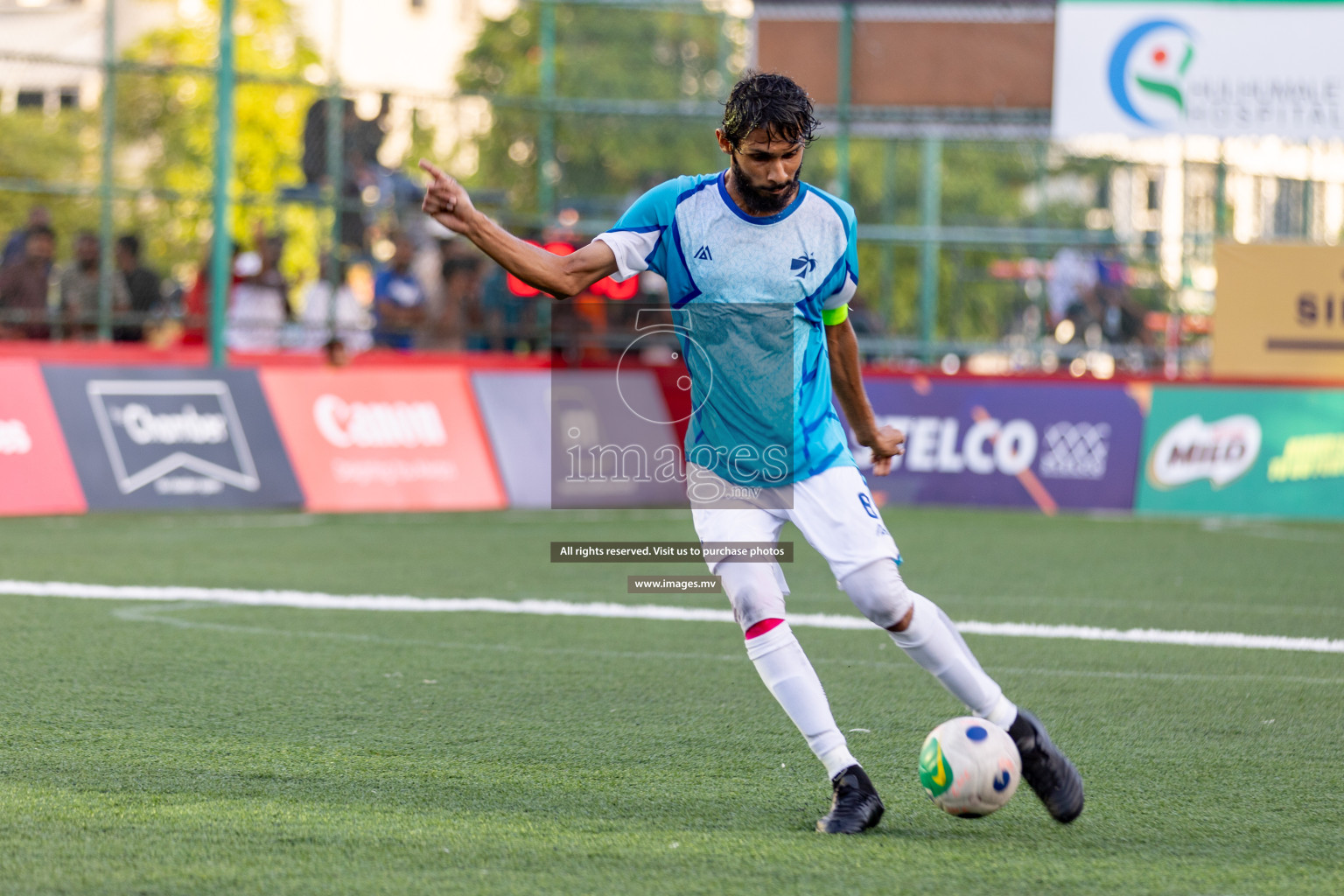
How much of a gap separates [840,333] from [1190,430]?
10.9 metres

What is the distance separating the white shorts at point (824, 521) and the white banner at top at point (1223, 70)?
41.8 ft

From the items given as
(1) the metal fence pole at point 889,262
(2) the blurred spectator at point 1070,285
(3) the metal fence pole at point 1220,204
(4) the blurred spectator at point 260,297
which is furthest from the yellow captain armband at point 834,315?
(3) the metal fence pole at point 1220,204

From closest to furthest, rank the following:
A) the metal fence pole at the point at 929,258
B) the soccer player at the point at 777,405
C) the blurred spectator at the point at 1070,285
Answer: the soccer player at the point at 777,405 → the blurred spectator at the point at 1070,285 → the metal fence pole at the point at 929,258

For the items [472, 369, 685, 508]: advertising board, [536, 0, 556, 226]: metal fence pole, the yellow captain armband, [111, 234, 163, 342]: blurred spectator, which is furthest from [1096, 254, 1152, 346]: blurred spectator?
the yellow captain armband

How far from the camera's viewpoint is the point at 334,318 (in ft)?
53.9

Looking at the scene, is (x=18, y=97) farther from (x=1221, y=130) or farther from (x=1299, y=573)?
(x=1299, y=573)

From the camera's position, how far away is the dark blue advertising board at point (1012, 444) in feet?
50.5

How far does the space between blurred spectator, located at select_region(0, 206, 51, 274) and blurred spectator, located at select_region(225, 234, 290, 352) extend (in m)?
1.82

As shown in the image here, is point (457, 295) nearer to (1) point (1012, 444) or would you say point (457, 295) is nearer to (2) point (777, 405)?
(1) point (1012, 444)

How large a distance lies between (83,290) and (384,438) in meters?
3.44

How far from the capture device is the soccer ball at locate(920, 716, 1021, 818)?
4684mm

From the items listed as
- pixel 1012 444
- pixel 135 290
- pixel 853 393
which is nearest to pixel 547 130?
pixel 135 290

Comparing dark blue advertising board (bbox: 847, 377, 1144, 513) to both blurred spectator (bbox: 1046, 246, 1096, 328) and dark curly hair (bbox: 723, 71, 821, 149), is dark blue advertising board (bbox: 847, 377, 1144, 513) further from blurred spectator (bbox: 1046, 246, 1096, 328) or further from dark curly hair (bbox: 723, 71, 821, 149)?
dark curly hair (bbox: 723, 71, 821, 149)

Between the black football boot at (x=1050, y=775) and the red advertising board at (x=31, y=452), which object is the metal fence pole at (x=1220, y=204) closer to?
the red advertising board at (x=31, y=452)
